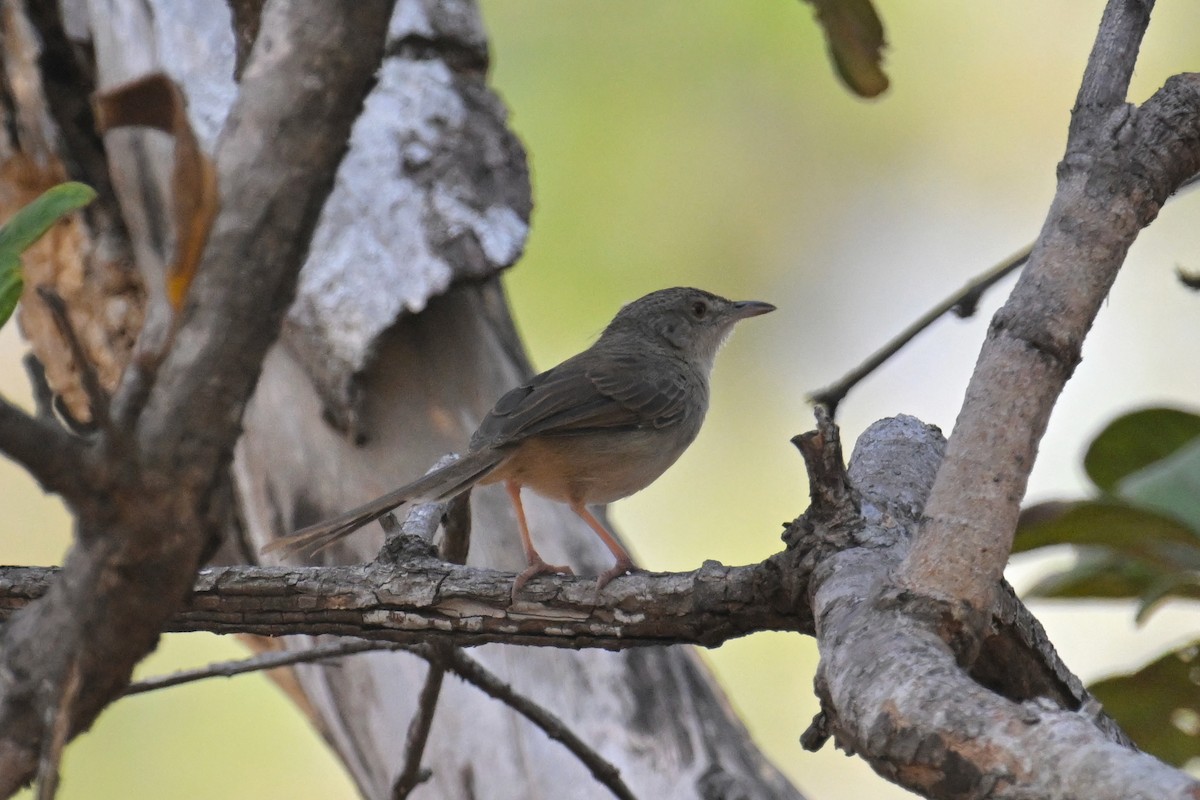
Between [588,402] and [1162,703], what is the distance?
6.93ft

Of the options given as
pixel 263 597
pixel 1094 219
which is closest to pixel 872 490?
Result: pixel 1094 219

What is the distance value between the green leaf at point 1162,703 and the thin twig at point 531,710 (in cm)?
161

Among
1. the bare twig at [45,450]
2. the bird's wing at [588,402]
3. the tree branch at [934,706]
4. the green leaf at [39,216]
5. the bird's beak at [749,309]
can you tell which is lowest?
the tree branch at [934,706]

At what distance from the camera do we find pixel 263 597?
2777 mm

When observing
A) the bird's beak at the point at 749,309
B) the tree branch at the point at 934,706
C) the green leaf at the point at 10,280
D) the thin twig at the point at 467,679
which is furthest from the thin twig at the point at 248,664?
the bird's beak at the point at 749,309

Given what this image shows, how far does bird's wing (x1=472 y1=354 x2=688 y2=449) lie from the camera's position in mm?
3994

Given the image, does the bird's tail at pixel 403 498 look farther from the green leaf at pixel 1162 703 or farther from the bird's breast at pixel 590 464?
the green leaf at pixel 1162 703

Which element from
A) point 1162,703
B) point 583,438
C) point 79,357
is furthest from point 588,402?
point 79,357

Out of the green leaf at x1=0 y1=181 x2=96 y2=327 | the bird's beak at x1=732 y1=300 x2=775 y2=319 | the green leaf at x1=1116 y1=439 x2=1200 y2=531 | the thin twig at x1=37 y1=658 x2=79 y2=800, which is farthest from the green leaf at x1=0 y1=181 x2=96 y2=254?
the bird's beak at x1=732 y1=300 x2=775 y2=319

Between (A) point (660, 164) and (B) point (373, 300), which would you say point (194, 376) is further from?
(A) point (660, 164)

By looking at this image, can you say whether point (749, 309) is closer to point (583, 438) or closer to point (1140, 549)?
point (583, 438)

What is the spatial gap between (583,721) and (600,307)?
435 centimetres

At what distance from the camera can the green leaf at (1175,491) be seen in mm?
3240

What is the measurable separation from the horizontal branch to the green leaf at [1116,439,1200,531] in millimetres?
1433
